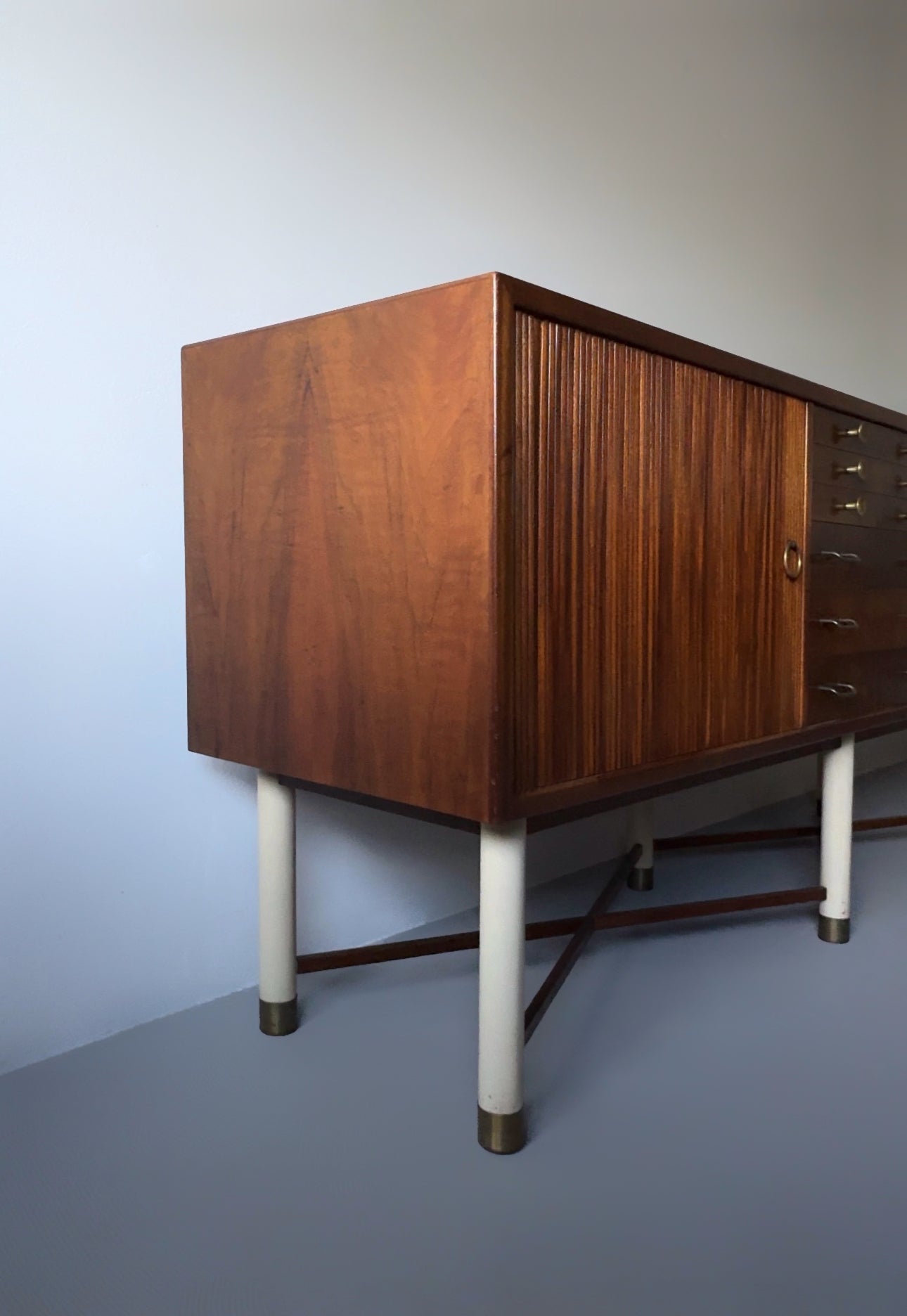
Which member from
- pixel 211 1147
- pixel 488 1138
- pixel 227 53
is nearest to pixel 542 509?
pixel 488 1138

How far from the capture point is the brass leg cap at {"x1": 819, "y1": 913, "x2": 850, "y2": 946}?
1.85m

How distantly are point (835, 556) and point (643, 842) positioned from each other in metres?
0.74

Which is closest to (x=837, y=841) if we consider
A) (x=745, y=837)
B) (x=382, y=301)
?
(x=745, y=837)

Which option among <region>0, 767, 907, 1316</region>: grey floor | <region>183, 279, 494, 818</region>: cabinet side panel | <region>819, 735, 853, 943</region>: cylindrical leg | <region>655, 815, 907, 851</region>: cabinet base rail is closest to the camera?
<region>0, 767, 907, 1316</region>: grey floor

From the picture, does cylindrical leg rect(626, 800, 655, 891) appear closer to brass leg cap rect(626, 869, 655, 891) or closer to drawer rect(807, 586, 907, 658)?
brass leg cap rect(626, 869, 655, 891)

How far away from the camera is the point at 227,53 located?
1.51 metres

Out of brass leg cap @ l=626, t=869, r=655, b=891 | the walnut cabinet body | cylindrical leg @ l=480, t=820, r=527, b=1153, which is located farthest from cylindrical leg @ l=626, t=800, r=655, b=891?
cylindrical leg @ l=480, t=820, r=527, b=1153

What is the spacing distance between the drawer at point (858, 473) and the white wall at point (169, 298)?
76 centimetres

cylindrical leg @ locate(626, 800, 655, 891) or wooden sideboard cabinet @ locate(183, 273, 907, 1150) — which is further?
cylindrical leg @ locate(626, 800, 655, 891)

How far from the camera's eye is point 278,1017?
4.75ft

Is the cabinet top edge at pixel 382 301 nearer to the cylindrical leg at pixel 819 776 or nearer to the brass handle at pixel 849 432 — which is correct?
the brass handle at pixel 849 432

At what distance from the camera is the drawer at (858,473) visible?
5.33 feet

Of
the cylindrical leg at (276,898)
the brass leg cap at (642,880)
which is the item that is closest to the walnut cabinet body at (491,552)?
the cylindrical leg at (276,898)

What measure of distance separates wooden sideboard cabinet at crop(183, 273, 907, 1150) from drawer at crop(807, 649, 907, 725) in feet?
0.30
